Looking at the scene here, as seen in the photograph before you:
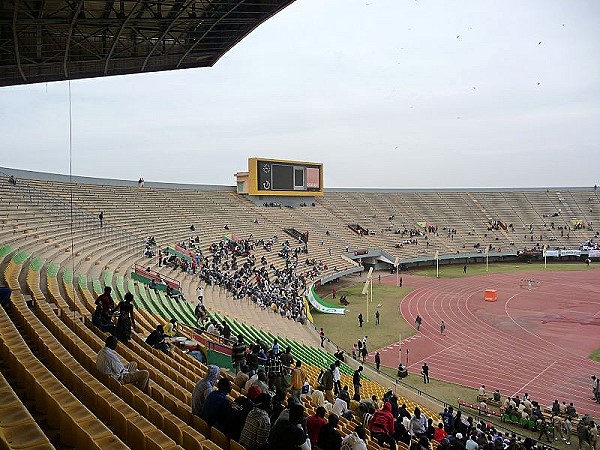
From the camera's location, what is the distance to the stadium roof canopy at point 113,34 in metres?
13.0

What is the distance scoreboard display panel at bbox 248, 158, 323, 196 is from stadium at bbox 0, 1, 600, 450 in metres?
0.22

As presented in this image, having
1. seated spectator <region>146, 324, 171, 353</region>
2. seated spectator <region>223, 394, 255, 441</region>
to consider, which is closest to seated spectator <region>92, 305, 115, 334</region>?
seated spectator <region>146, 324, 171, 353</region>

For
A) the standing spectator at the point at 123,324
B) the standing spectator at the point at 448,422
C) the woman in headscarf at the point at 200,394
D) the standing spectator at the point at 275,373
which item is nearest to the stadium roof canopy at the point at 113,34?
the standing spectator at the point at 123,324

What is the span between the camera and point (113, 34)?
15.2 metres

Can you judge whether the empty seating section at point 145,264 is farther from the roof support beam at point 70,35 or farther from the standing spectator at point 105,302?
the roof support beam at point 70,35

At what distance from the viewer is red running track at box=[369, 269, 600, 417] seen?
750 inches

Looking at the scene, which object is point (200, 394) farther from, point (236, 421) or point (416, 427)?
point (416, 427)

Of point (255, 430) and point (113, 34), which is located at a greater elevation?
point (113, 34)

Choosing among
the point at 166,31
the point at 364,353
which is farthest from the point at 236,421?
the point at 364,353

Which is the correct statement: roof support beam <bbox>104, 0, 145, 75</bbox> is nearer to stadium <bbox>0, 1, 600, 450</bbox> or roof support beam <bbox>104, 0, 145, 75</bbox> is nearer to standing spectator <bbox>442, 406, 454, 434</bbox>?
stadium <bbox>0, 1, 600, 450</bbox>

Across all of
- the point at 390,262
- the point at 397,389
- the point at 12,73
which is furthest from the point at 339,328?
the point at 390,262

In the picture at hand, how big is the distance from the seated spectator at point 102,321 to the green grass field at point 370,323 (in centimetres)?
1459

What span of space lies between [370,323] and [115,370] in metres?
22.1

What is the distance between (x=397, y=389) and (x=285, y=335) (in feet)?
17.5
